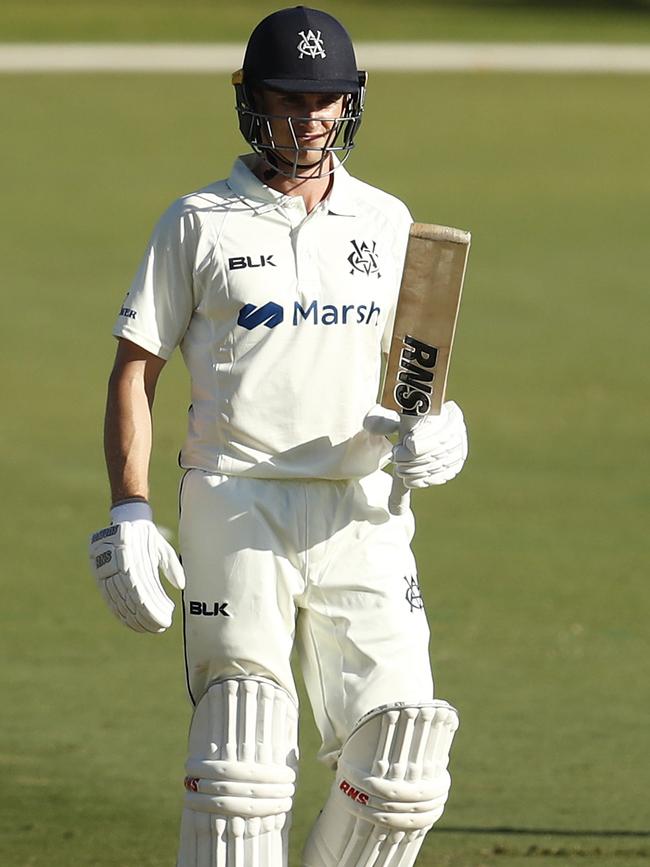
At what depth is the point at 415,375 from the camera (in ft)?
13.1

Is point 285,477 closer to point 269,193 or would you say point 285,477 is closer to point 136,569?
point 136,569

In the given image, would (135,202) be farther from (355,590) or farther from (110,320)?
(355,590)

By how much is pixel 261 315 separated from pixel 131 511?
1.58 ft

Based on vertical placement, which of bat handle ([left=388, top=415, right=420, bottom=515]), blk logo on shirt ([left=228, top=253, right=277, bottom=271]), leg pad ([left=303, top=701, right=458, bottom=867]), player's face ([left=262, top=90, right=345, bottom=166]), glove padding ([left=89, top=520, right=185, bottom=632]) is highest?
player's face ([left=262, top=90, right=345, bottom=166])

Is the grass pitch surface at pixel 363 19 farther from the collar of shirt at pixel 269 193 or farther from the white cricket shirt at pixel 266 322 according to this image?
the white cricket shirt at pixel 266 322

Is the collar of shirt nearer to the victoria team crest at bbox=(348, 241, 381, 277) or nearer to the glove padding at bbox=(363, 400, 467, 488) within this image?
the victoria team crest at bbox=(348, 241, 381, 277)

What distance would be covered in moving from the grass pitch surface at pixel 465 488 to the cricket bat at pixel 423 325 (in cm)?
160

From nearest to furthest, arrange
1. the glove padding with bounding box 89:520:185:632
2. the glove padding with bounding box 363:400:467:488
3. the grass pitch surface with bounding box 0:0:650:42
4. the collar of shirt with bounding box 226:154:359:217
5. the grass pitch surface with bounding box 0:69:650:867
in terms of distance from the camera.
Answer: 1. the glove padding with bounding box 89:520:185:632
2. the glove padding with bounding box 363:400:467:488
3. the collar of shirt with bounding box 226:154:359:217
4. the grass pitch surface with bounding box 0:69:650:867
5. the grass pitch surface with bounding box 0:0:650:42

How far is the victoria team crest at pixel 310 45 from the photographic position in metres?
3.91

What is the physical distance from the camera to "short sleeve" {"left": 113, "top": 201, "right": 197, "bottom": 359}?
392 centimetres

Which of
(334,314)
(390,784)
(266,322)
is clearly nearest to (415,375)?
(334,314)

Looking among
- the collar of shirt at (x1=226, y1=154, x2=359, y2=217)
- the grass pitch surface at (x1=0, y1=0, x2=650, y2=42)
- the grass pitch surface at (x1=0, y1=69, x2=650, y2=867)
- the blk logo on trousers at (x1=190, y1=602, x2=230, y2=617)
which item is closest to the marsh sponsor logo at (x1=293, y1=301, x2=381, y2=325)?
the collar of shirt at (x1=226, y1=154, x2=359, y2=217)

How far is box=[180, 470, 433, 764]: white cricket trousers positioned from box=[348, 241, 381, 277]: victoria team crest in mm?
455

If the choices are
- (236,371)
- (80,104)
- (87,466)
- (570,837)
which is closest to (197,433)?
(236,371)
